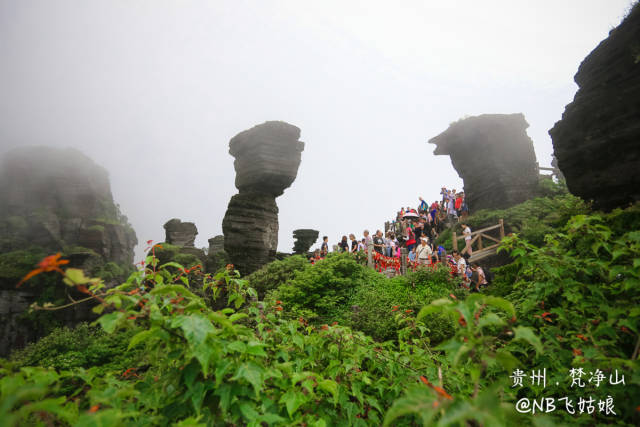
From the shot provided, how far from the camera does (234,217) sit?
2152cm

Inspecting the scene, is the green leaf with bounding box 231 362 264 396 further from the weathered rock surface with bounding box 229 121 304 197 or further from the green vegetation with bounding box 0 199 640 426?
the weathered rock surface with bounding box 229 121 304 197

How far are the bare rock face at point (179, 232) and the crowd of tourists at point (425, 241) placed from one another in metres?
24.0

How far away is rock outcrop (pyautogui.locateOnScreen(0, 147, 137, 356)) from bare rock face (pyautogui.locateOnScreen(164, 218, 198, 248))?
661cm

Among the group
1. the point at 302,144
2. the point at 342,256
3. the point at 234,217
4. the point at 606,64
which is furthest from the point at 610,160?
the point at 302,144

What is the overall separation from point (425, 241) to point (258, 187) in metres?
16.1

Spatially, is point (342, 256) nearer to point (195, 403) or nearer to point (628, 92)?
point (628, 92)

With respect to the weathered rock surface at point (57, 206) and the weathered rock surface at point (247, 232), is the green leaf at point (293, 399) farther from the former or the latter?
the weathered rock surface at point (57, 206)

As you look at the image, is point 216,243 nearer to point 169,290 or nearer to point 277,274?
point 277,274

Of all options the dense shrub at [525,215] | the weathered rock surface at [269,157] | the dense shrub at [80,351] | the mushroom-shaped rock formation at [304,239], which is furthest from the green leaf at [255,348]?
the mushroom-shaped rock formation at [304,239]

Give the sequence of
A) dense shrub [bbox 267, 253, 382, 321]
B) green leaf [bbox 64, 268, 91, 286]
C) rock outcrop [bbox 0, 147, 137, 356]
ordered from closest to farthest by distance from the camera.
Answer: green leaf [bbox 64, 268, 91, 286] < dense shrub [bbox 267, 253, 382, 321] < rock outcrop [bbox 0, 147, 137, 356]

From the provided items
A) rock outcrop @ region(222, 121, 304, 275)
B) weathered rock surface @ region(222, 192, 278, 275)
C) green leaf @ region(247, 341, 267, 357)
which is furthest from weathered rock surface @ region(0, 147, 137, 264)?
green leaf @ region(247, 341, 267, 357)

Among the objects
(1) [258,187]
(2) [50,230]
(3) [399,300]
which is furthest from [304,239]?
(2) [50,230]

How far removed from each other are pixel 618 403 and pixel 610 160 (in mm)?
6805

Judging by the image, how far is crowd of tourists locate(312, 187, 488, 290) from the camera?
36.2ft
